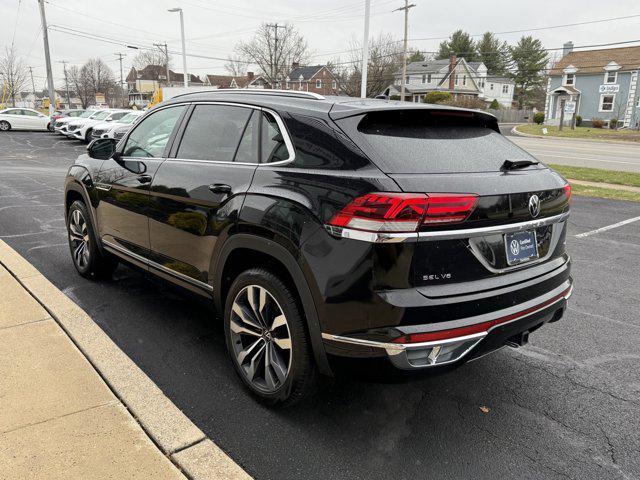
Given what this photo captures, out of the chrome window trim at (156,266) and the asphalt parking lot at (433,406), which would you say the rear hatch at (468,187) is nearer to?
the asphalt parking lot at (433,406)

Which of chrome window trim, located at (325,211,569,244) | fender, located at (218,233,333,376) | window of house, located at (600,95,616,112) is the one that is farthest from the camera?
window of house, located at (600,95,616,112)

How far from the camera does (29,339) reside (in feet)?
11.8

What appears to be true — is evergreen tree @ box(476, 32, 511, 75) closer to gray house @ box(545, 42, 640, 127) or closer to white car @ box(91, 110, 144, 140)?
gray house @ box(545, 42, 640, 127)

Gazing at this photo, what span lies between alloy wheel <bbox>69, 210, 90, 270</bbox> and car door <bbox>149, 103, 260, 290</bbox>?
1.47 meters

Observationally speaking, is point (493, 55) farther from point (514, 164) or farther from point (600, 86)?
point (514, 164)

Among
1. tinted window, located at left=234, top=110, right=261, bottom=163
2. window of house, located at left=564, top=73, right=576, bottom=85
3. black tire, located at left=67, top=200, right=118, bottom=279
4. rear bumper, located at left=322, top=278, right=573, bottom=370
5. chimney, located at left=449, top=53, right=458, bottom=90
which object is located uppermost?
chimney, located at left=449, top=53, right=458, bottom=90

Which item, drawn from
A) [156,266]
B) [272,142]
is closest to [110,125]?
[156,266]

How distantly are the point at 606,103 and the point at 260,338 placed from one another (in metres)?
58.1

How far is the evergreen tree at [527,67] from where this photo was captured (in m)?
90.9

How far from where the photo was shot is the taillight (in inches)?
88.3

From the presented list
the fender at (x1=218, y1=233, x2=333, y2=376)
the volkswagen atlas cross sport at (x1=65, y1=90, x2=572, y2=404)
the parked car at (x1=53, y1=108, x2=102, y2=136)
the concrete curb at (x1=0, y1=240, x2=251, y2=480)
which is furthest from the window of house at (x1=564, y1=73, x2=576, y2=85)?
the fender at (x1=218, y1=233, x2=333, y2=376)

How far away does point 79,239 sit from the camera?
5.09m

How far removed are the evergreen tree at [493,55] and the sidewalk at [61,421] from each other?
101077 millimetres

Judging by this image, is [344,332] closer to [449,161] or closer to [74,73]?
[449,161]
